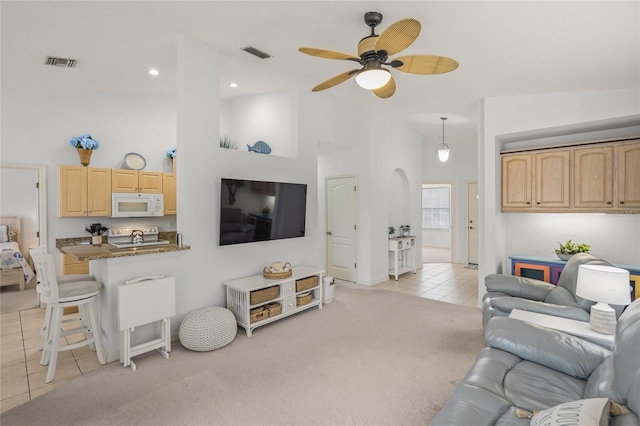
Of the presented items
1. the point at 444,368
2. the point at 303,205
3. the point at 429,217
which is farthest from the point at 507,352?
the point at 429,217

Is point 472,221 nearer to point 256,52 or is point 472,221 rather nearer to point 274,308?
point 274,308

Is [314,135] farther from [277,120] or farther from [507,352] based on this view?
[507,352]

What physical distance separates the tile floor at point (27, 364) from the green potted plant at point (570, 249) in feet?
16.9

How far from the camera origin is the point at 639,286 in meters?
3.43

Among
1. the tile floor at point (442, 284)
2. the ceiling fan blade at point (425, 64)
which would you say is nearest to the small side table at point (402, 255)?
the tile floor at point (442, 284)

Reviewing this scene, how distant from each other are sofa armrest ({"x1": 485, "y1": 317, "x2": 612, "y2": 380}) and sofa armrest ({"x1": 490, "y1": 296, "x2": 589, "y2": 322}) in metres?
0.69

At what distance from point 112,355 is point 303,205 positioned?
2.69 meters

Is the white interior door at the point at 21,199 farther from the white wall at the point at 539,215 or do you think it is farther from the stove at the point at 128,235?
the white wall at the point at 539,215

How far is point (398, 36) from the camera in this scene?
2.17 meters

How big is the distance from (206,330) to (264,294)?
2.46ft

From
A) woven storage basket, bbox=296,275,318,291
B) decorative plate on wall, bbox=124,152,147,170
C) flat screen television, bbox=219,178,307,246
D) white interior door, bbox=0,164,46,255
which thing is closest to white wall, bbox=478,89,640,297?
woven storage basket, bbox=296,275,318,291

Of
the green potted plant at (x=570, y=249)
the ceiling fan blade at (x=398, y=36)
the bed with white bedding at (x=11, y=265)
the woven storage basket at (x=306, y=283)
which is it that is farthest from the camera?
the bed with white bedding at (x=11, y=265)

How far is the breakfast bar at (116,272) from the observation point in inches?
115

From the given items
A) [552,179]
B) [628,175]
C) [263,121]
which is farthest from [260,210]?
[628,175]
